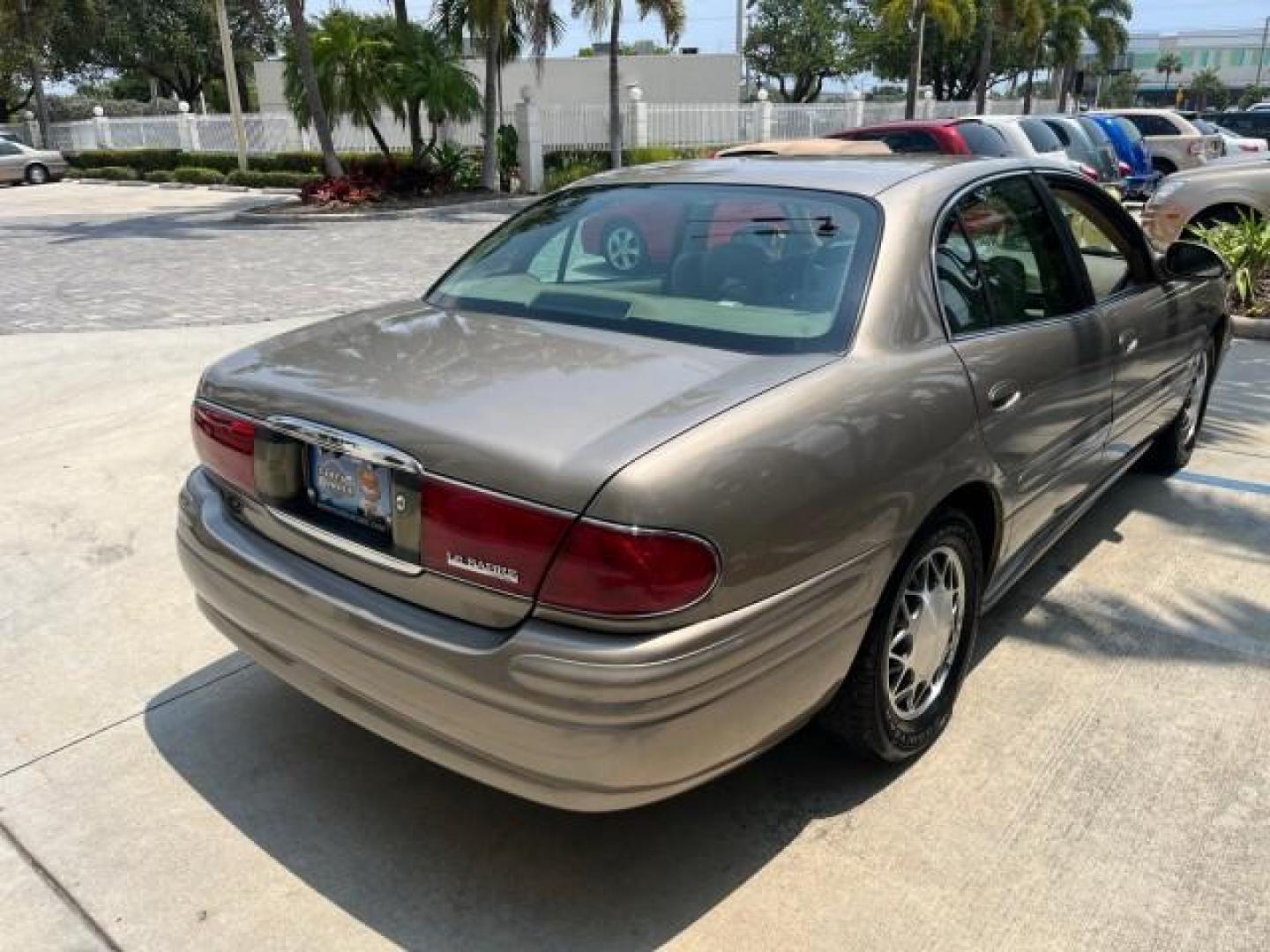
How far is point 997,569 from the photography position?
10.4 feet

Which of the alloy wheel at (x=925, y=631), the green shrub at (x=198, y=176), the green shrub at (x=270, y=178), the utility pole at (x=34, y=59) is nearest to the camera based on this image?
the alloy wheel at (x=925, y=631)

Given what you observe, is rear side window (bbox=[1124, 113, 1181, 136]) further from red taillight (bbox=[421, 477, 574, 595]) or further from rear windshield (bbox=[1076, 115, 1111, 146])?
red taillight (bbox=[421, 477, 574, 595])

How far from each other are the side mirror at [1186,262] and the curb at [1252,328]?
4.35 meters

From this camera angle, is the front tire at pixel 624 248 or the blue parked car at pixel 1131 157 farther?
the blue parked car at pixel 1131 157

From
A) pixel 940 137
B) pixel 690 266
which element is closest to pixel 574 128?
pixel 940 137

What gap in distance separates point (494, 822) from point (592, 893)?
38 centimetres

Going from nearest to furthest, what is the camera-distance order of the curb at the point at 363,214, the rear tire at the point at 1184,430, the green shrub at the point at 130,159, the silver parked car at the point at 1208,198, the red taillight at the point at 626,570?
the red taillight at the point at 626,570, the rear tire at the point at 1184,430, the silver parked car at the point at 1208,198, the curb at the point at 363,214, the green shrub at the point at 130,159

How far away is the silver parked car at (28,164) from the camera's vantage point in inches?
1115

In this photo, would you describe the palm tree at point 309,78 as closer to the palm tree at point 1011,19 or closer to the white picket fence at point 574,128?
the white picket fence at point 574,128

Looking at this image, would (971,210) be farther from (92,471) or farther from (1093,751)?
(92,471)

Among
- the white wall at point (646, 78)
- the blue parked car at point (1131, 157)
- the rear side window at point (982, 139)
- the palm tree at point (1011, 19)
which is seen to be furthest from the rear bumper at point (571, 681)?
the palm tree at point (1011, 19)

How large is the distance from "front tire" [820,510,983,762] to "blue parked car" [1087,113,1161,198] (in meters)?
15.7

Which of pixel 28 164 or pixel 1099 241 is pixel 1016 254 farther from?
pixel 28 164

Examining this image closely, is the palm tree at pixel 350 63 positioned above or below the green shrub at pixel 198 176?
above
